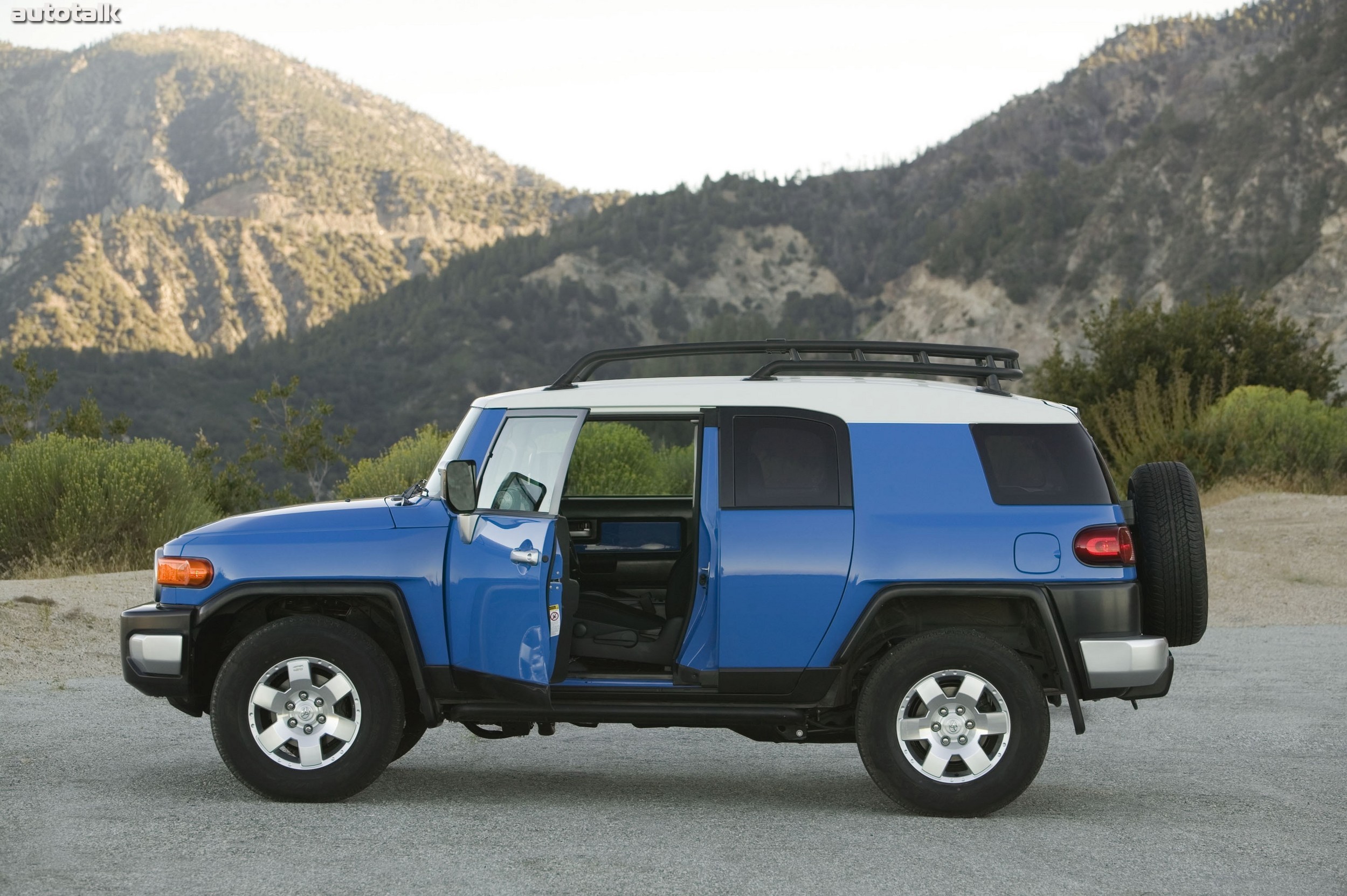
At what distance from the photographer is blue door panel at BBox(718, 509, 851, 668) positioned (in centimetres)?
679

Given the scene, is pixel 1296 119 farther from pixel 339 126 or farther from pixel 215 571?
pixel 339 126

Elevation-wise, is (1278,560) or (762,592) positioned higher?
(762,592)

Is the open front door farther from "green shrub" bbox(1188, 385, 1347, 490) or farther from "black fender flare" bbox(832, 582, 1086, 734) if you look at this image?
"green shrub" bbox(1188, 385, 1347, 490)

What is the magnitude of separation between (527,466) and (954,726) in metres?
2.36

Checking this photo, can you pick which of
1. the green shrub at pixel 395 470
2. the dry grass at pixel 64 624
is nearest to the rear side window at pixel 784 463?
the dry grass at pixel 64 624

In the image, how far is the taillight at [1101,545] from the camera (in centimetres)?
680

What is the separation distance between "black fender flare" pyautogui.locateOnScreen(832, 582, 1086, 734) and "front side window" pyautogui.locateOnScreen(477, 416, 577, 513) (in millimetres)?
1537

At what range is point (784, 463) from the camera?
6.96 metres

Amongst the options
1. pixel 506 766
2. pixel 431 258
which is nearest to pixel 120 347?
pixel 431 258

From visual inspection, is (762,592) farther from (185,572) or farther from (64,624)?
(64,624)

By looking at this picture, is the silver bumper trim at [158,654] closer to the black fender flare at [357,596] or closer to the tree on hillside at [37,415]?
the black fender flare at [357,596]

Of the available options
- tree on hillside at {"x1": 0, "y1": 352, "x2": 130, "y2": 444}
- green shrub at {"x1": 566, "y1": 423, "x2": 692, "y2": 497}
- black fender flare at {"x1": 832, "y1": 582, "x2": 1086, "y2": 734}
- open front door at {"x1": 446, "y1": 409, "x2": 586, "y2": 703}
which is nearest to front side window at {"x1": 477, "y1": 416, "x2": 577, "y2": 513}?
open front door at {"x1": 446, "y1": 409, "x2": 586, "y2": 703}

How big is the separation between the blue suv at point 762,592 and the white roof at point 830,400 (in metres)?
0.01

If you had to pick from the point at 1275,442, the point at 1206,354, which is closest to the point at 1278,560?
the point at 1275,442
